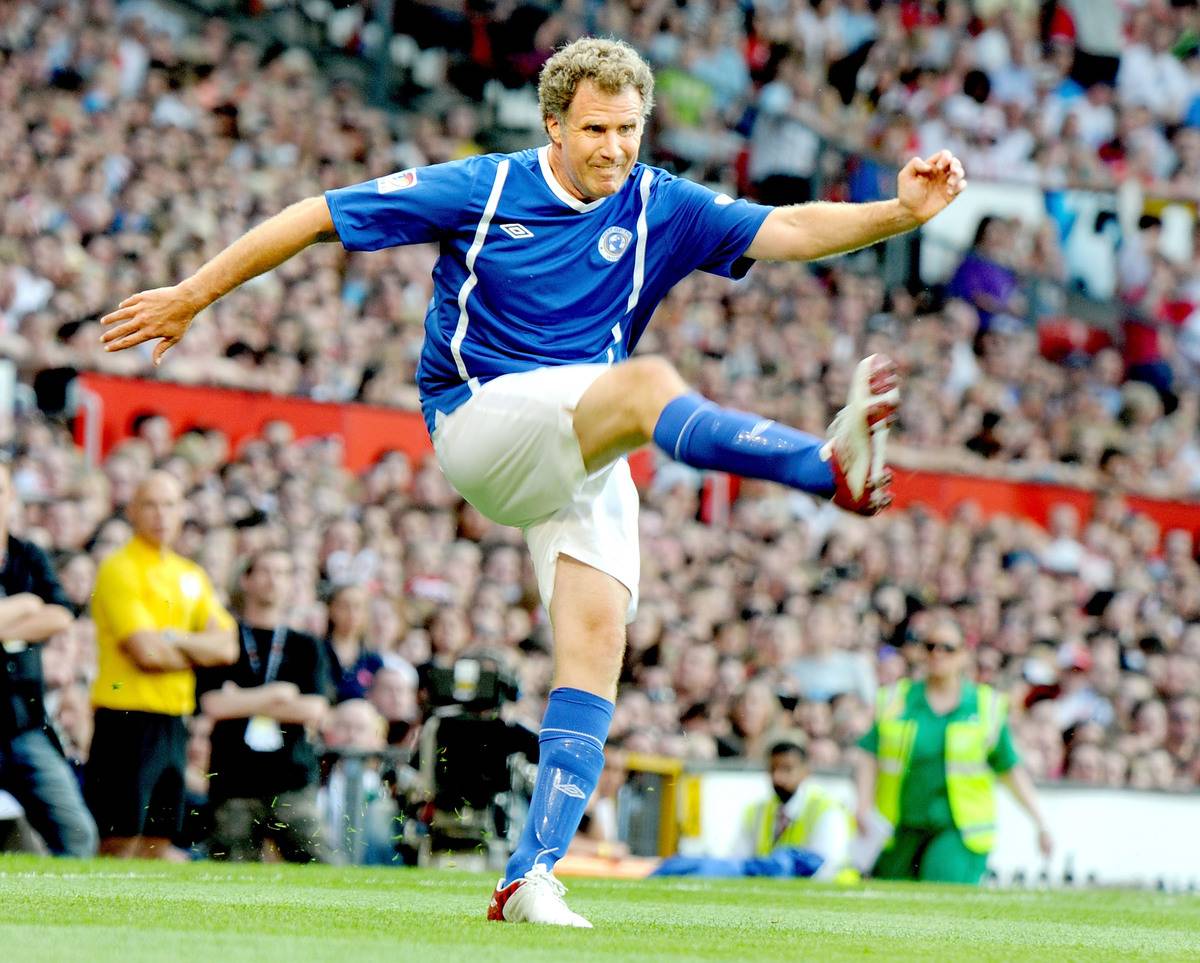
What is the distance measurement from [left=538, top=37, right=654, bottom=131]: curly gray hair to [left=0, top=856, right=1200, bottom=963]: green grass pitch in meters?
2.23

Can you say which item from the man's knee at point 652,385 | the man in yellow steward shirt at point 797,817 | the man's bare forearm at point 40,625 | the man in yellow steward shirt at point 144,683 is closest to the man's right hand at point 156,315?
the man's knee at point 652,385

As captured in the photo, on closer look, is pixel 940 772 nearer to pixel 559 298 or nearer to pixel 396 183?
pixel 559 298

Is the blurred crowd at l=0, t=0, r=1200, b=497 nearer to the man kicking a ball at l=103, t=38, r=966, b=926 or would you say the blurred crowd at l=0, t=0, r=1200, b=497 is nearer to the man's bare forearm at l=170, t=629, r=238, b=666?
the man's bare forearm at l=170, t=629, r=238, b=666

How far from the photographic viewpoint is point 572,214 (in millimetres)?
6094

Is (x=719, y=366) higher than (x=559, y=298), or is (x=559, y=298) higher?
(x=719, y=366)

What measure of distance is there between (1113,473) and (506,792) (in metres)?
10.2

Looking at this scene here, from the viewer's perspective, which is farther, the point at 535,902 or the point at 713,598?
the point at 713,598

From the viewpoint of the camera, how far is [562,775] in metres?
6.00

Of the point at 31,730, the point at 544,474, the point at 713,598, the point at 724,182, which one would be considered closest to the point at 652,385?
the point at 544,474

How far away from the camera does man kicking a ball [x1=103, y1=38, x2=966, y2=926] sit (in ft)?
19.1

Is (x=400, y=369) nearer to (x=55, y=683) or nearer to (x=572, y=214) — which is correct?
(x=55, y=683)

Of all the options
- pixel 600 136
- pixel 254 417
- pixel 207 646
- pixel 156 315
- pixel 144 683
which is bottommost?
pixel 144 683

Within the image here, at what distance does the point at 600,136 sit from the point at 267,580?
14.2 ft

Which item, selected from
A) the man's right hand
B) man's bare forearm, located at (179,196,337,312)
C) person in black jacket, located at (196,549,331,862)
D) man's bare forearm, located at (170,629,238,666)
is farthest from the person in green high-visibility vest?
the man's right hand
